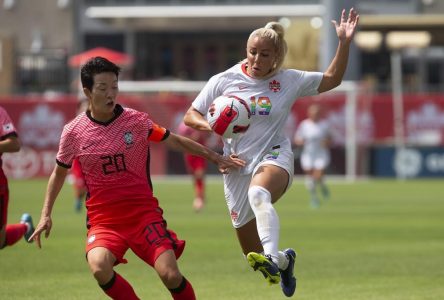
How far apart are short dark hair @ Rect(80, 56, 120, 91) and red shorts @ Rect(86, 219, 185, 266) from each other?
41.9 inches

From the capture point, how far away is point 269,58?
34.7 ft

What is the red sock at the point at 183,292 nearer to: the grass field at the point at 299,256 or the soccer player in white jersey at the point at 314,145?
the grass field at the point at 299,256

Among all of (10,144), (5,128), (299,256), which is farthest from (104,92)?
(299,256)

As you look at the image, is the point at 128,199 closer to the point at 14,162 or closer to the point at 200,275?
the point at 200,275

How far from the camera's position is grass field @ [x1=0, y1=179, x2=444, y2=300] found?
12.5m

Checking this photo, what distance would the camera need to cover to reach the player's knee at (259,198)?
10.3 meters

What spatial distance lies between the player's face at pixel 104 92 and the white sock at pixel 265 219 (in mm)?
1569

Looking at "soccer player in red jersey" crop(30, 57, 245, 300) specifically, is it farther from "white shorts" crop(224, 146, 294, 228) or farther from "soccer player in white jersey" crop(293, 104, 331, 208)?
"soccer player in white jersey" crop(293, 104, 331, 208)

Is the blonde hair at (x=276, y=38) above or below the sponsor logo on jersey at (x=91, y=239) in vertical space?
above

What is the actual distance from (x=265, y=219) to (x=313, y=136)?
67.1 ft

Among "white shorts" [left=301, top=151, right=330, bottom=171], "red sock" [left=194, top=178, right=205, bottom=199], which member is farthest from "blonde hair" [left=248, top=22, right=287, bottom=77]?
"white shorts" [left=301, top=151, right=330, bottom=171]

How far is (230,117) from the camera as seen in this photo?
10.5 meters

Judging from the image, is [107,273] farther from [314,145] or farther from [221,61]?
[221,61]

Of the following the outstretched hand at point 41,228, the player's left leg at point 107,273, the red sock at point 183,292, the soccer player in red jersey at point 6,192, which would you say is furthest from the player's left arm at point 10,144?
the red sock at point 183,292
